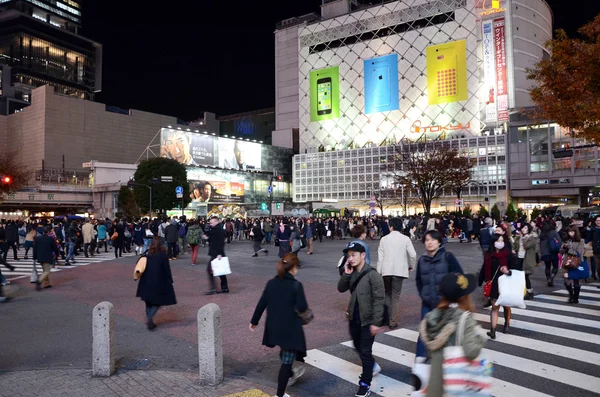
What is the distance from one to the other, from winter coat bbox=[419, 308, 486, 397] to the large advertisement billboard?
56767 millimetres

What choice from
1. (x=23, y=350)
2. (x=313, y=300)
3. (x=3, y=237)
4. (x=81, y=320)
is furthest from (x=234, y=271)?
(x=3, y=237)

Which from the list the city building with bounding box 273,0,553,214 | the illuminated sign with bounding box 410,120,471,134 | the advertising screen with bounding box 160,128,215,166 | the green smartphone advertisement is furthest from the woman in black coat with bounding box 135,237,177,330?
the green smartphone advertisement

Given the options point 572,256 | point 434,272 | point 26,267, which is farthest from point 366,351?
point 26,267

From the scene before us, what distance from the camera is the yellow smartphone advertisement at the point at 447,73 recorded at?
6800 cm

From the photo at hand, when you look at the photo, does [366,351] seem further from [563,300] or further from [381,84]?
[381,84]

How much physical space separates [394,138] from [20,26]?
82.3m

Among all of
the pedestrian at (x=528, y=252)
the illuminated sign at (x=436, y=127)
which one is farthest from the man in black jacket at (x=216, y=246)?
the illuminated sign at (x=436, y=127)

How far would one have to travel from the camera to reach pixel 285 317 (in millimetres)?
4215

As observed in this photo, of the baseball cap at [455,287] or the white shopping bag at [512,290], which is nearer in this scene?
the baseball cap at [455,287]

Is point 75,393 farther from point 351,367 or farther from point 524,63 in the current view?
point 524,63

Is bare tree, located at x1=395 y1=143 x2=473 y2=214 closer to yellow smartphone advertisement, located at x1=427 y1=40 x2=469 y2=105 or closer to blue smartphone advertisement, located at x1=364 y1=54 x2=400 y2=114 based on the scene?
yellow smartphone advertisement, located at x1=427 y1=40 x2=469 y2=105

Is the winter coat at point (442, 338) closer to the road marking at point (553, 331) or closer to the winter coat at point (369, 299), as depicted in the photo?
the winter coat at point (369, 299)

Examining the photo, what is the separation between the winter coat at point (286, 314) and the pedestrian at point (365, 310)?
57 cm

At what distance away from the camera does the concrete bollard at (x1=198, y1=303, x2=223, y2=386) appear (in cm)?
484
